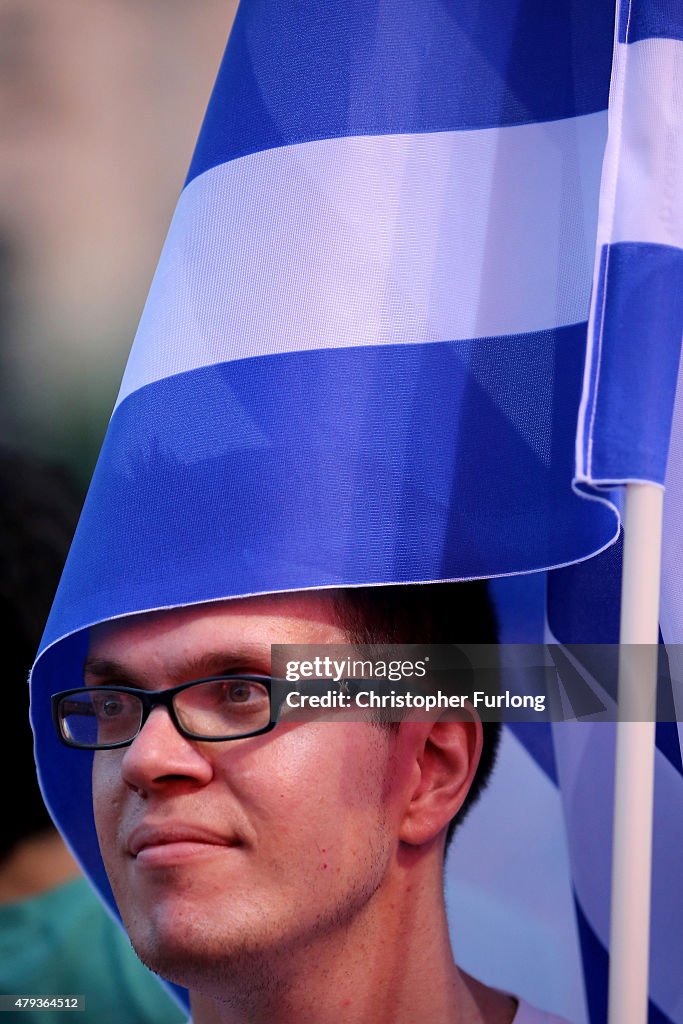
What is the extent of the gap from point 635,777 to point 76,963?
100 cm

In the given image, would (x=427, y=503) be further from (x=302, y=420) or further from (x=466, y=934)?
(x=466, y=934)

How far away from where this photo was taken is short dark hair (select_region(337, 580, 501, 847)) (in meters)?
1.28

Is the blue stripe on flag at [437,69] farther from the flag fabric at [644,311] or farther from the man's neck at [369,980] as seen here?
the man's neck at [369,980]

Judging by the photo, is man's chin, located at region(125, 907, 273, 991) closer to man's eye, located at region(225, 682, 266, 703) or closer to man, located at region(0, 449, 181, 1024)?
man's eye, located at region(225, 682, 266, 703)

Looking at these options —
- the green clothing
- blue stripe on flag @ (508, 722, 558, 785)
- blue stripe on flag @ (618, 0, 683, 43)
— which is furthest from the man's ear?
blue stripe on flag @ (618, 0, 683, 43)

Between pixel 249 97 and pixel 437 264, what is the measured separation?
305 mm

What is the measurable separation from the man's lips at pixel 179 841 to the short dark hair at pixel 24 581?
22.2 inches

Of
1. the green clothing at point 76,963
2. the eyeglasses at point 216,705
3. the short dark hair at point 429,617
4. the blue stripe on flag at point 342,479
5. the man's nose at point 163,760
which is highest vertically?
the blue stripe on flag at point 342,479

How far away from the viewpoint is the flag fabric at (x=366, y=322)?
1.21 metres

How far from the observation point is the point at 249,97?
136 cm

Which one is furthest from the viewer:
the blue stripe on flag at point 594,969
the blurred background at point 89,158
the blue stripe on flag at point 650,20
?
the blurred background at point 89,158

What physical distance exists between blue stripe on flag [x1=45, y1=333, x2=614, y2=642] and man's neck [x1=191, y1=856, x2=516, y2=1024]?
388mm

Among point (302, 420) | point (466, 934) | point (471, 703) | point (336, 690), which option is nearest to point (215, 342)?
point (302, 420)

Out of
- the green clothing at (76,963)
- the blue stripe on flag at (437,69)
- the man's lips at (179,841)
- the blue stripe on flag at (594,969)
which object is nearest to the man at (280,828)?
the man's lips at (179,841)
